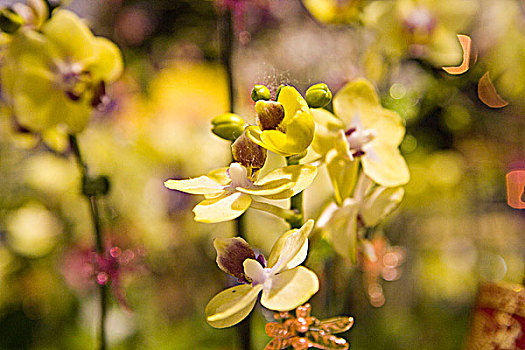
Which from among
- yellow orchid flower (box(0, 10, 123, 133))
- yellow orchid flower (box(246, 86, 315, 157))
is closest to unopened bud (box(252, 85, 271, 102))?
yellow orchid flower (box(246, 86, 315, 157))

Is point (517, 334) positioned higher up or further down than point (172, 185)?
further down

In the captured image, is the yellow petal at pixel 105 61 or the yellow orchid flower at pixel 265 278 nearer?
the yellow orchid flower at pixel 265 278

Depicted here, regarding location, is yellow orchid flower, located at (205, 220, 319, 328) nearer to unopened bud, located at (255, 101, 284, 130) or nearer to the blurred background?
unopened bud, located at (255, 101, 284, 130)

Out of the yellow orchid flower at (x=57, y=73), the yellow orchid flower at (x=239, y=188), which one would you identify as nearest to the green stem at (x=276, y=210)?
the yellow orchid flower at (x=239, y=188)

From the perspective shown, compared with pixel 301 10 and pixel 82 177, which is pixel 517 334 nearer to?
pixel 82 177

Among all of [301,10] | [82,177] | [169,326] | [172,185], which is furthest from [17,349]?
[301,10]

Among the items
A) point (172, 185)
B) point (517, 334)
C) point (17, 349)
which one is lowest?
point (17, 349)

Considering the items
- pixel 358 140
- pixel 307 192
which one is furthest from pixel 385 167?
pixel 307 192

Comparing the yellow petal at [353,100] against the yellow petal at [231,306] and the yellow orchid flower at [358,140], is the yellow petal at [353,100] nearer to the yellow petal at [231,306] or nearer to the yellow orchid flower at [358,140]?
the yellow orchid flower at [358,140]
